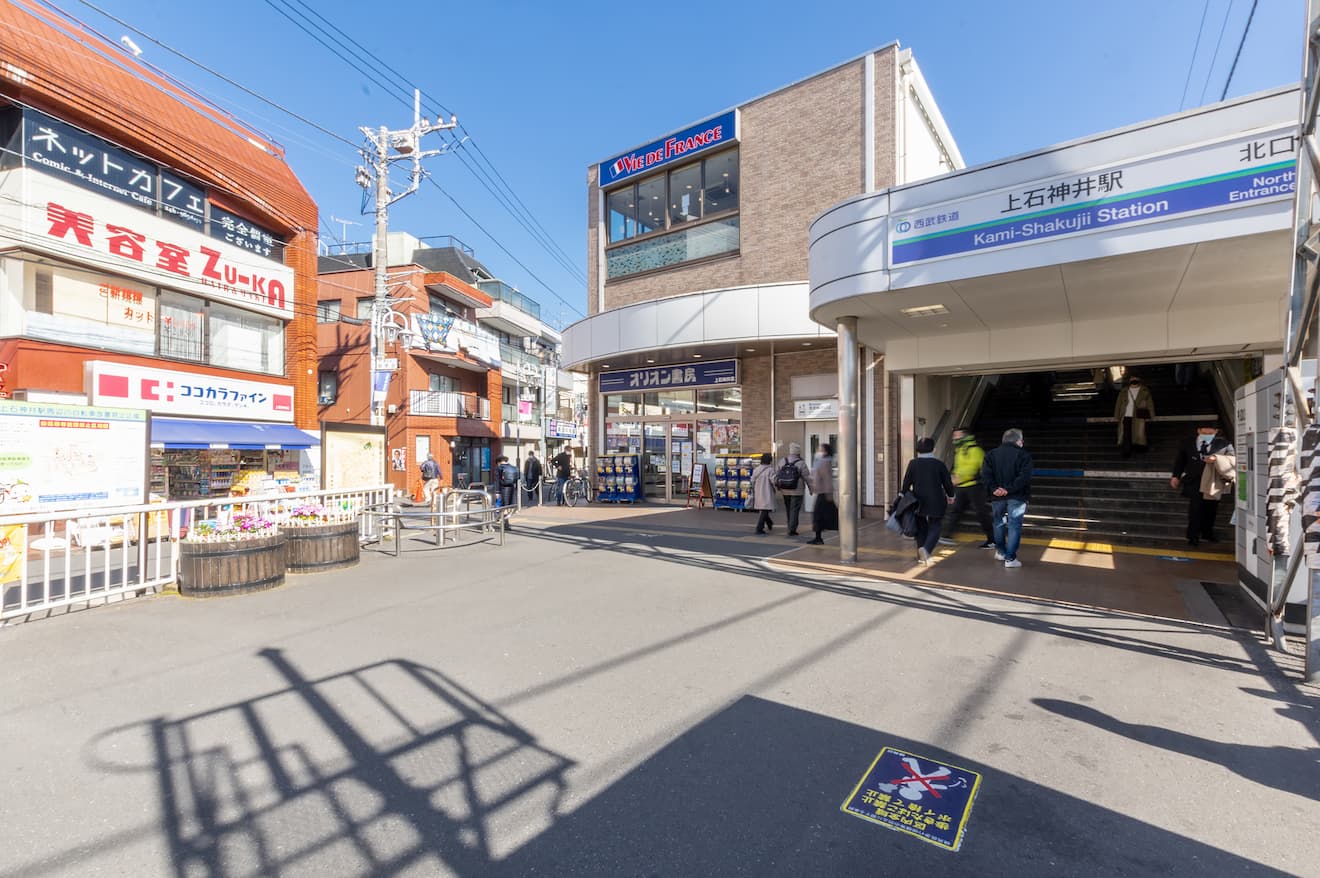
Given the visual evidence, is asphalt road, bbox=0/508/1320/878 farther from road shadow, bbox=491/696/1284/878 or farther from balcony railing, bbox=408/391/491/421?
balcony railing, bbox=408/391/491/421

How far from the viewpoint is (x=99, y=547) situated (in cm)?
988

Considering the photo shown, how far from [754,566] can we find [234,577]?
6125mm

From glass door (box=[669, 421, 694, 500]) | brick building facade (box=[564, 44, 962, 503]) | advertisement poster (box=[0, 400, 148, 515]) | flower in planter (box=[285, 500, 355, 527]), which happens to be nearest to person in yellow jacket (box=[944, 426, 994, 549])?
brick building facade (box=[564, 44, 962, 503])

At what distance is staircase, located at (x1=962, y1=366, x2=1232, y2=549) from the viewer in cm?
1016

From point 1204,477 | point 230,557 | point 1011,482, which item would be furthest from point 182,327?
point 1204,477

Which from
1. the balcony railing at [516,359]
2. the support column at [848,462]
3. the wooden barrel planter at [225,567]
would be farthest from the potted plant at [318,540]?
the balcony railing at [516,359]

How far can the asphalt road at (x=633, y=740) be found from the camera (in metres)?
2.47

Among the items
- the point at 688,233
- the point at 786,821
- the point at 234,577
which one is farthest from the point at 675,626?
the point at 688,233

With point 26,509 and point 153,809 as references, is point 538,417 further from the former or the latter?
point 153,809

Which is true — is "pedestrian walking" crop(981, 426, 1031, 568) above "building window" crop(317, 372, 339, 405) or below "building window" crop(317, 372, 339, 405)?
below

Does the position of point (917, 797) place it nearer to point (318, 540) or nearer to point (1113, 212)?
point (1113, 212)

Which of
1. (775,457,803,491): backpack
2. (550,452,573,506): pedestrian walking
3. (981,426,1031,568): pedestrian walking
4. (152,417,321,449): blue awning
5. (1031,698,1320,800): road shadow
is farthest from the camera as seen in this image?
(550,452,573,506): pedestrian walking

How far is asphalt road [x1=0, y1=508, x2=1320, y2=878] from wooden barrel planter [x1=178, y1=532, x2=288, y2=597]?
20.6 inches

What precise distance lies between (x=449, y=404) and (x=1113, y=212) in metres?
26.8
